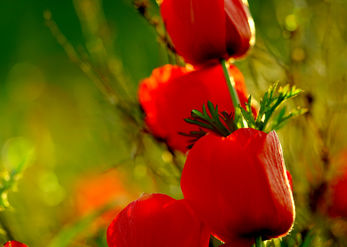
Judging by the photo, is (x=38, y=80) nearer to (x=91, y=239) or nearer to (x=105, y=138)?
(x=105, y=138)

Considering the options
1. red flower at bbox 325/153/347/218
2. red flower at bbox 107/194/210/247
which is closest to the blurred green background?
red flower at bbox 325/153/347/218

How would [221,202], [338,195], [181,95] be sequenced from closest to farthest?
1. [221,202]
2. [181,95]
3. [338,195]

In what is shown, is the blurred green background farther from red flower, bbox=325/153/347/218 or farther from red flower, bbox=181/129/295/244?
red flower, bbox=181/129/295/244

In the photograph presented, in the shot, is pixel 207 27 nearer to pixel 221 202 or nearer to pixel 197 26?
pixel 197 26

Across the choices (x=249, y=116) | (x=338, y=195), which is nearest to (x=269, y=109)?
(x=249, y=116)

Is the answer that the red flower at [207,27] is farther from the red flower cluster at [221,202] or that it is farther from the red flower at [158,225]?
the red flower at [158,225]

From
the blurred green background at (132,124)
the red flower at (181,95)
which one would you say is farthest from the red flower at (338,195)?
the red flower at (181,95)

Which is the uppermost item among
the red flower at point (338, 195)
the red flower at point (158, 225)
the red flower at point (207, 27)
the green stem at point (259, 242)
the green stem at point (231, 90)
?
the red flower at point (207, 27)

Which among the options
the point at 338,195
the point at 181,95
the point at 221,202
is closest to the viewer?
the point at 221,202
